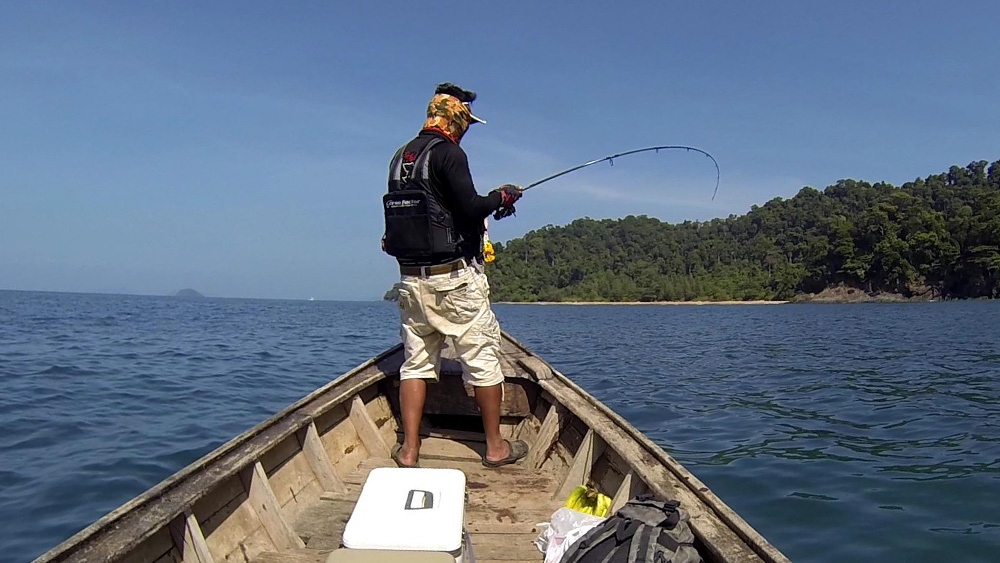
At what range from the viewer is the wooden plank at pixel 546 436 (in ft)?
14.8

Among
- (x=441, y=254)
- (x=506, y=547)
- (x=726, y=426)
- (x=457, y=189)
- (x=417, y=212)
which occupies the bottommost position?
(x=726, y=426)

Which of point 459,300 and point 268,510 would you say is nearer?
point 268,510

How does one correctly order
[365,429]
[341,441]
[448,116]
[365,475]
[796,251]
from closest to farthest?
[448,116], [365,475], [341,441], [365,429], [796,251]

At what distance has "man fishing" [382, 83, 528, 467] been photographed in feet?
12.4

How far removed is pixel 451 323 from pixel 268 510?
4.67 ft

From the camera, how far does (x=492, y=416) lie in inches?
164

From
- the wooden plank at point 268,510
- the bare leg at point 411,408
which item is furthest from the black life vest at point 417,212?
the wooden plank at point 268,510

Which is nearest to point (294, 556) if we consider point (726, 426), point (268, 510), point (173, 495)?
point (268, 510)

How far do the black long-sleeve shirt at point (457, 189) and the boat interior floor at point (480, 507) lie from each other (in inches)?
56.4

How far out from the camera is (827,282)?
8362cm

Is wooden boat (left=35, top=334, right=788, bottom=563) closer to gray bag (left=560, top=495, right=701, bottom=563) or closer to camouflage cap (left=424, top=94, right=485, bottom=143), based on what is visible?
gray bag (left=560, top=495, right=701, bottom=563)

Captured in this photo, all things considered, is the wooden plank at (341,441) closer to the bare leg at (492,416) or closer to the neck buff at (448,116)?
the bare leg at (492,416)

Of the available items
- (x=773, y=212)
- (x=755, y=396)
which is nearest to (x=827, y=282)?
(x=773, y=212)

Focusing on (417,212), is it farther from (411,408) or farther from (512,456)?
(512,456)
